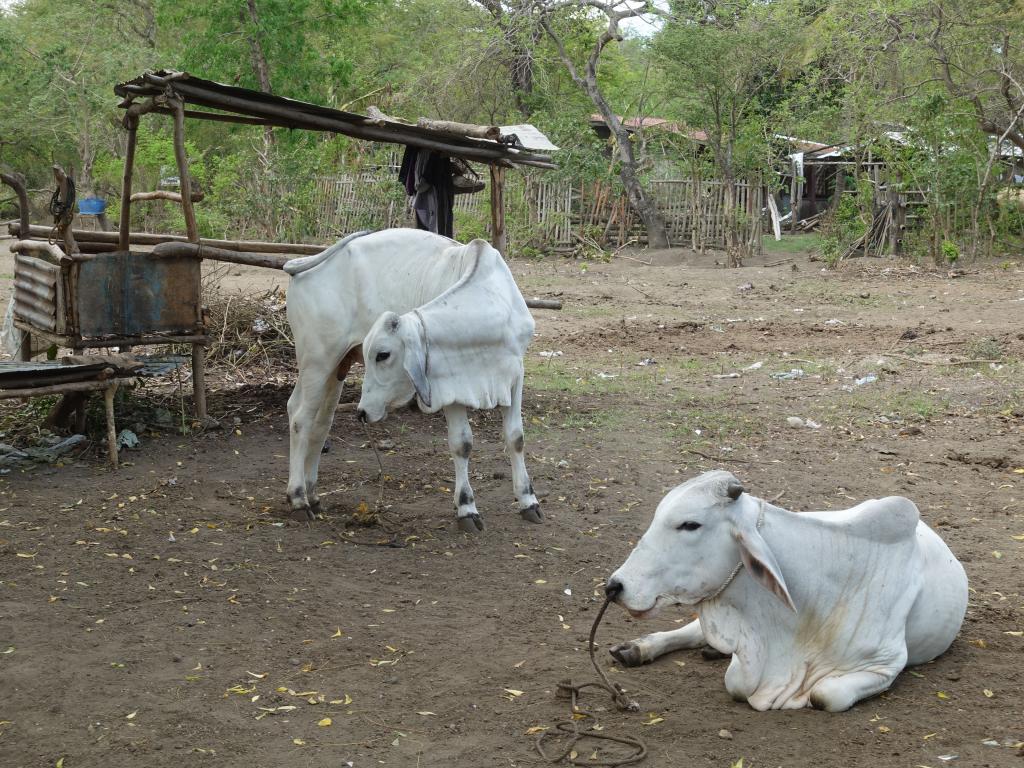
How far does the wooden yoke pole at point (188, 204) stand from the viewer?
256 inches

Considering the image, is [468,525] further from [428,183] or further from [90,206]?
[90,206]

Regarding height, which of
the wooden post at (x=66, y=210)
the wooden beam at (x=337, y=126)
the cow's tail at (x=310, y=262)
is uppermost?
the wooden beam at (x=337, y=126)

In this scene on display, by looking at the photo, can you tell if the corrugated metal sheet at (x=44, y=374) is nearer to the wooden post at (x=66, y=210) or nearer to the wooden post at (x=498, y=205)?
the wooden post at (x=66, y=210)

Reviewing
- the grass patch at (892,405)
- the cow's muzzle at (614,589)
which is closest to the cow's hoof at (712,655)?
the cow's muzzle at (614,589)

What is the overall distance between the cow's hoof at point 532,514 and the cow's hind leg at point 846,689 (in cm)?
226

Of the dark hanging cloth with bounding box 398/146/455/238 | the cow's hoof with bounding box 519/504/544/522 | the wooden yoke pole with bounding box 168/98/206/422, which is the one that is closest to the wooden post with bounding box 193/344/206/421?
the wooden yoke pole with bounding box 168/98/206/422

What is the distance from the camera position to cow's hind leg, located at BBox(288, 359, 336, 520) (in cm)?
564

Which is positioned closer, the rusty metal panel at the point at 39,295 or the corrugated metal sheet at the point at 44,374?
the corrugated metal sheet at the point at 44,374

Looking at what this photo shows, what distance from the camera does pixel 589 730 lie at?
3285 millimetres

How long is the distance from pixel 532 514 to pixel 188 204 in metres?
3.09

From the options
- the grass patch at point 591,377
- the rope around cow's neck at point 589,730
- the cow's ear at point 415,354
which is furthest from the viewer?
the grass patch at point 591,377

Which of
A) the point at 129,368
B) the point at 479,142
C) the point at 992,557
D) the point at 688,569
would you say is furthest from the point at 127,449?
the point at 992,557

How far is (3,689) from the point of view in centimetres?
358

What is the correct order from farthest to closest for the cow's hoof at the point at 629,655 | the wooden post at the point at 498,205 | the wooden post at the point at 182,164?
the wooden post at the point at 498,205
the wooden post at the point at 182,164
the cow's hoof at the point at 629,655
